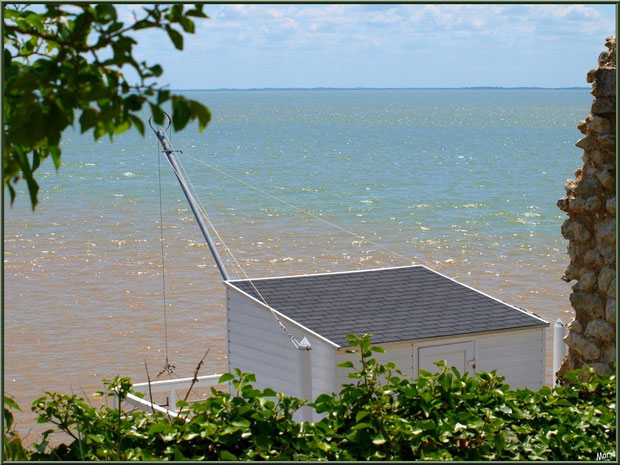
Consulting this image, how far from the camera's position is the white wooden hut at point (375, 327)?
973 cm

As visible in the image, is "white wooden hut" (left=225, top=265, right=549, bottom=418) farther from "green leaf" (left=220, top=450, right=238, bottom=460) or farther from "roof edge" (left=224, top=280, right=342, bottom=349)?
"green leaf" (left=220, top=450, right=238, bottom=460)

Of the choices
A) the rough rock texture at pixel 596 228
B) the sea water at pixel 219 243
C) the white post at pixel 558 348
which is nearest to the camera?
the rough rock texture at pixel 596 228

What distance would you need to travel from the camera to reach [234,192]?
44.2m

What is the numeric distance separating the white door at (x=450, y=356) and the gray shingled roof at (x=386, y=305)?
150mm

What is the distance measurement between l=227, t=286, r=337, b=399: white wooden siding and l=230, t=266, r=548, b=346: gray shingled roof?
0.44 feet

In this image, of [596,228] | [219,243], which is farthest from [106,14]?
[219,243]

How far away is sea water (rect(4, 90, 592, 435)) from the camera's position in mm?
19312

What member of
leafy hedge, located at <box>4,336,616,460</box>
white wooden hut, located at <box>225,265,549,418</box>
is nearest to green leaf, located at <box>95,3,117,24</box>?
leafy hedge, located at <box>4,336,616,460</box>

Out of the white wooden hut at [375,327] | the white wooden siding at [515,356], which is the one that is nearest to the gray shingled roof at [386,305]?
the white wooden hut at [375,327]

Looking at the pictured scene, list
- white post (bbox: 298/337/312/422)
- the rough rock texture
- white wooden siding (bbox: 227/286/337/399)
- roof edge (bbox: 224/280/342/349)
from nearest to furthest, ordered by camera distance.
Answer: the rough rock texture, white post (bbox: 298/337/312/422), roof edge (bbox: 224/280/342/349), white wooden siding (bbox: 227/286/337/399)

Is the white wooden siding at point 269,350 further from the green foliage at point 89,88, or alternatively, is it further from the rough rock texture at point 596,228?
the green foliage at point 89,88

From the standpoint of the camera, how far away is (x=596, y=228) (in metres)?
8.24

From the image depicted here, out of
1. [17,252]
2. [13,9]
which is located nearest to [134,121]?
[13,9]

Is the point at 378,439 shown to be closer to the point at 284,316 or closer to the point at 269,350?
the point at 284,316
